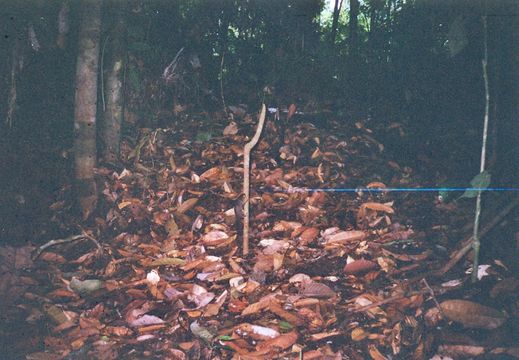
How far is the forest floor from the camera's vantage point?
4.15 feet

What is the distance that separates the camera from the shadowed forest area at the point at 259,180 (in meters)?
1.33

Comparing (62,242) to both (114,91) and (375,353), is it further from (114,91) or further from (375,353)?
(375,353)

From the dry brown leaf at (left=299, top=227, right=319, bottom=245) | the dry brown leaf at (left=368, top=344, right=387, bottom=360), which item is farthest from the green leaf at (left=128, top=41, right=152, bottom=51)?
the dry brown leaf at (left=368, top=344, right=387, bottom=360)

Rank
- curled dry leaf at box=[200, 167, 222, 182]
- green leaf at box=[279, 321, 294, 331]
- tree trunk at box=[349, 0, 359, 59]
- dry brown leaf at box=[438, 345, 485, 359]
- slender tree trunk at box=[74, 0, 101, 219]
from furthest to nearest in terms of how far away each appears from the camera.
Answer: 1. curled dry leaf at box=[200, 167, 222, 182]
2. tree trunk at box=[349, 0, 359, 59]
3. slender tree trunk at box=[74, 0, 101, 219]
4. green leaf at box=[279, 321, 294, 331]
5. dry brown leaf at box=[438, 345, 485, 359]

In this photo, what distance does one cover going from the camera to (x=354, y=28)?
2.63m

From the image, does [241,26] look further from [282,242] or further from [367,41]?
[282,242]

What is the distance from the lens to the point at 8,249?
5.58 ft

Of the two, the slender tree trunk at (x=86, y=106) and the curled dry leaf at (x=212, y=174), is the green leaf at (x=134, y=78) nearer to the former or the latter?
the slender tree trunk at (x=86, y=106)

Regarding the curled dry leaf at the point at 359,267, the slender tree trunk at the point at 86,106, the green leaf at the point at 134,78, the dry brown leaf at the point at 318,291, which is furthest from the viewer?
the green leaf at the point at 134,78

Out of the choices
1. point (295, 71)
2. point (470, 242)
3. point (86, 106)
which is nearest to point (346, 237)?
point (470, 242)

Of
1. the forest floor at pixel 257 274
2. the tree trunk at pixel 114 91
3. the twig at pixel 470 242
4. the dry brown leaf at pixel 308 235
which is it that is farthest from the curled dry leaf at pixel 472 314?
the tree trunk at pixel 114 91

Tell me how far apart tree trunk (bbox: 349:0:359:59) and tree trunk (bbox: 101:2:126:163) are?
4.01ft

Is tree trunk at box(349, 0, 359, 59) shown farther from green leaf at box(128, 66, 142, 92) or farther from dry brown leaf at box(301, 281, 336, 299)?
dry brown leaf at box(301, 281, 336, 299)

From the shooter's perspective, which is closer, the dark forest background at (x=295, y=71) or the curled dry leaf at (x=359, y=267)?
the curled dry leaf at (x=359, y=267)
